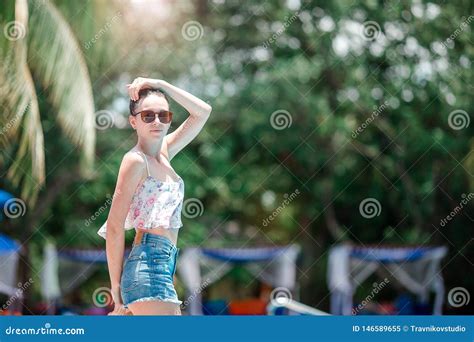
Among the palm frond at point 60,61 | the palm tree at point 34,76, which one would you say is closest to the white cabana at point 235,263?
the palm tree at point 34,76

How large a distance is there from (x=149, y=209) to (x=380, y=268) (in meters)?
8.52

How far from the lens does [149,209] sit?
4.61 metres

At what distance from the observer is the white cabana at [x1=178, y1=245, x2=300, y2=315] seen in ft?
40.4

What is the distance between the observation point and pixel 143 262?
442 cm

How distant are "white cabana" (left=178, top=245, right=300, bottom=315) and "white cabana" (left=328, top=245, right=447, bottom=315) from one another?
1.75ft

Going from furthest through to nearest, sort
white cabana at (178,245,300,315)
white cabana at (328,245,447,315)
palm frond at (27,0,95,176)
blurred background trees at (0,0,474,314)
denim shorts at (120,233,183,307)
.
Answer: white cabana at (178,245,300,315) < white cabana at (328,245,447,315) < blurred background trees at (0,0,474,314) < palm frond at (27,0,95,176) < denim shorts at (120,233,183,307)

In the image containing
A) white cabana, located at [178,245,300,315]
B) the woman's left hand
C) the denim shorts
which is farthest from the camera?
white cabana, located at [178,245,300,315]

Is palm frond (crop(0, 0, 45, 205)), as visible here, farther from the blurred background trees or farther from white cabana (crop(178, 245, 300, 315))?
white cabana (crop(178, 245, 300, 315))

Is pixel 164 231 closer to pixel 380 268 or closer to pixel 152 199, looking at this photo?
pixel 152 199

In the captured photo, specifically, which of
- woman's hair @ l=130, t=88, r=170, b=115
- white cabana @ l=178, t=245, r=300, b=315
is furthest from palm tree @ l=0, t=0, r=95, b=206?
white cabana @ l=178, t=245, r=300, b=315

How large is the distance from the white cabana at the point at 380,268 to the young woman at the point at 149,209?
7.40 metres

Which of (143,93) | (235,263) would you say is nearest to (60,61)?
(143,93)

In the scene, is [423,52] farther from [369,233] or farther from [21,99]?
[21,99]

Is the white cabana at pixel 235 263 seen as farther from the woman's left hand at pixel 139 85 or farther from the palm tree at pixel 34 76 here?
the woman's left hand at pixel 139 85
